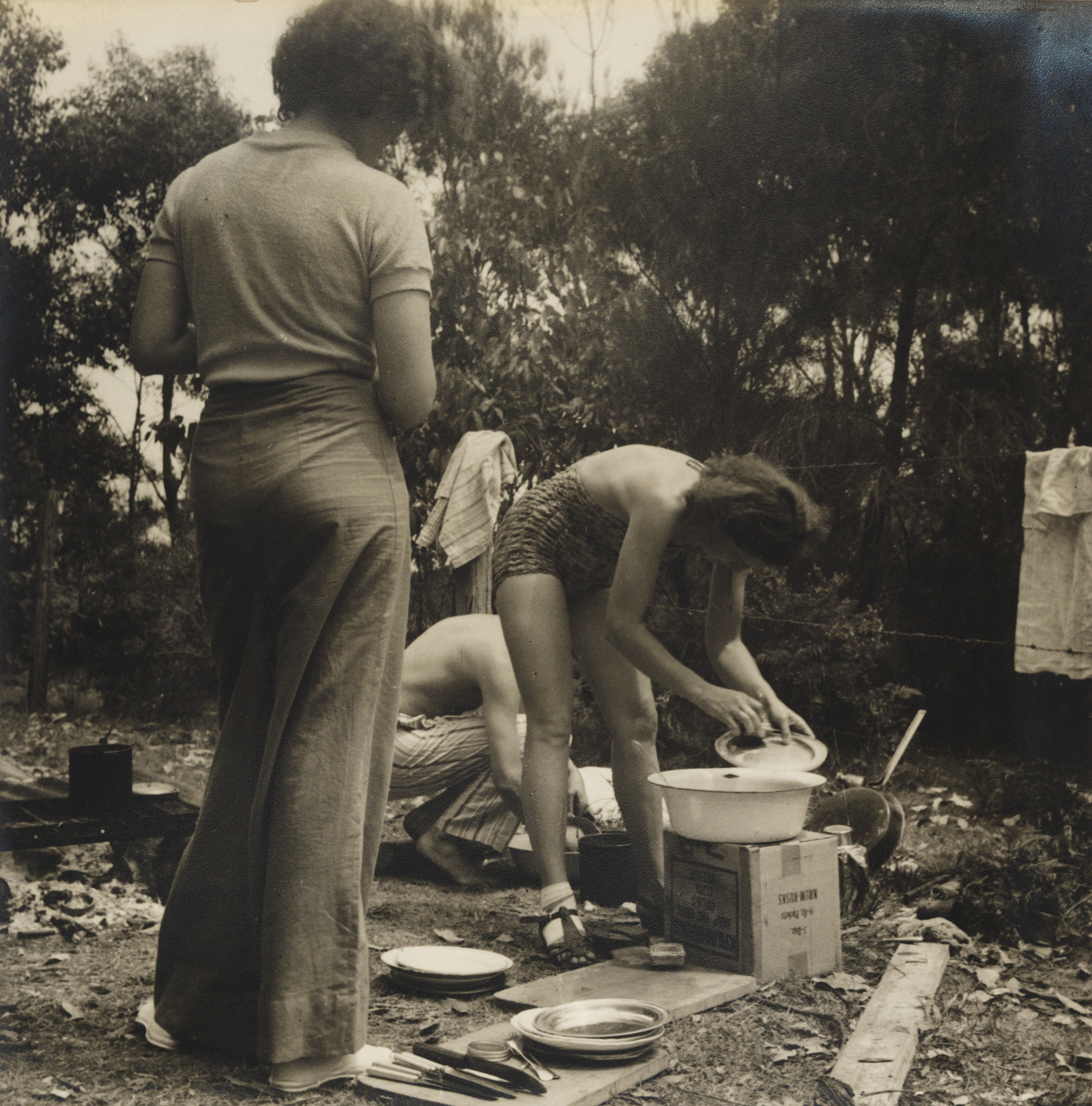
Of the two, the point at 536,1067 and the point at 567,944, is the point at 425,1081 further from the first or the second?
the point at 567,944

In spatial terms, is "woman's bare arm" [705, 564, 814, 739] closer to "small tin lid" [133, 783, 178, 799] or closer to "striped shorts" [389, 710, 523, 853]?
"striped shorts" [389, 710, 523, 853]

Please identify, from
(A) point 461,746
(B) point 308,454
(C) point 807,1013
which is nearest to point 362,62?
(B) point 308,454

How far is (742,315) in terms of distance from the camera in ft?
17.3

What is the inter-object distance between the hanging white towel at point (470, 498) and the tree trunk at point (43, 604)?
157 cm

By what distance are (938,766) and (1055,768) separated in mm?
1280

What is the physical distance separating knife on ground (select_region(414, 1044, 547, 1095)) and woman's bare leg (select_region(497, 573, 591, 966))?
94 cm

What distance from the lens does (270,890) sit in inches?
76.2

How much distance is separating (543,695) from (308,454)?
1.30 meters

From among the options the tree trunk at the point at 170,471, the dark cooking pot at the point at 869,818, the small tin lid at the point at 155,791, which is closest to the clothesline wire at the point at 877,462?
the dark cooking pot at the point at 869,818

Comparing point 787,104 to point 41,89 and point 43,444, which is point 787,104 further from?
point 43,444

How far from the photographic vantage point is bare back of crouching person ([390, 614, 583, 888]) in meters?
3.75

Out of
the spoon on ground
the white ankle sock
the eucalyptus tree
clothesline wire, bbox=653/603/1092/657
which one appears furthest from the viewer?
clothesline wire, bbox=653/603/1092/657

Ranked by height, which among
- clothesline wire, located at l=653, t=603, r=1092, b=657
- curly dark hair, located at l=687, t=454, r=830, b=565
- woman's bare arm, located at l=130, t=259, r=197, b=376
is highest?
woman's bare arm, located at l=130, t=259, r=197, b=376

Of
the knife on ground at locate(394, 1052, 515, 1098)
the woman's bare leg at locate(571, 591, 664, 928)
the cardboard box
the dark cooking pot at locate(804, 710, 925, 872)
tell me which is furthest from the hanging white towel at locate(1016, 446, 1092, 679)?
the knife on ground at locate(394, 1052, 515, 1098)
